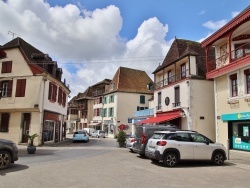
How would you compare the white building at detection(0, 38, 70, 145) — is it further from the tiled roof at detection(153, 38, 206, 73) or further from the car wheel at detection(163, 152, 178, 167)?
the car wheel at detection(163, 152, 178, 167)

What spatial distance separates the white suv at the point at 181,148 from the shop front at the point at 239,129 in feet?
17.8

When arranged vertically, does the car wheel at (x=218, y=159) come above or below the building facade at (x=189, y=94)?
below

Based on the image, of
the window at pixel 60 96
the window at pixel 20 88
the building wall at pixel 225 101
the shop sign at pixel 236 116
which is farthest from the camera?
the window at pixel 60 96

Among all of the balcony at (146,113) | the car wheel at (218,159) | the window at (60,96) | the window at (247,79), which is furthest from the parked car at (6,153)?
the balcony at (146,113)

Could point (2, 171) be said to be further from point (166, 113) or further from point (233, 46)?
point (166, 113)

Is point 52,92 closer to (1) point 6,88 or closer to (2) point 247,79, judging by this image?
(1) point 6,88

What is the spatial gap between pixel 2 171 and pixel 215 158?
9263 millimetres

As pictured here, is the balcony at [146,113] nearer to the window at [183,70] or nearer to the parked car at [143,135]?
the window at [183,70]

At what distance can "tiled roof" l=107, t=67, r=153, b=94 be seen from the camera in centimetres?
4975

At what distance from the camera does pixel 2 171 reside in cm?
946

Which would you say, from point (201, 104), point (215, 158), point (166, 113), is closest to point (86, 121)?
point (166, 113)

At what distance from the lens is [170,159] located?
37.5 feet

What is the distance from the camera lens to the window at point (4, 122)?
2444cm

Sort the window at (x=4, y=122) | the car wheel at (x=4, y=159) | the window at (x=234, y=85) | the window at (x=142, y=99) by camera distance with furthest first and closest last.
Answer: the window at (x=142, y=99) → the window at (x=4, y=122) → the window at (x=234, y=85) → the car wheel at (x=4, y=159)
